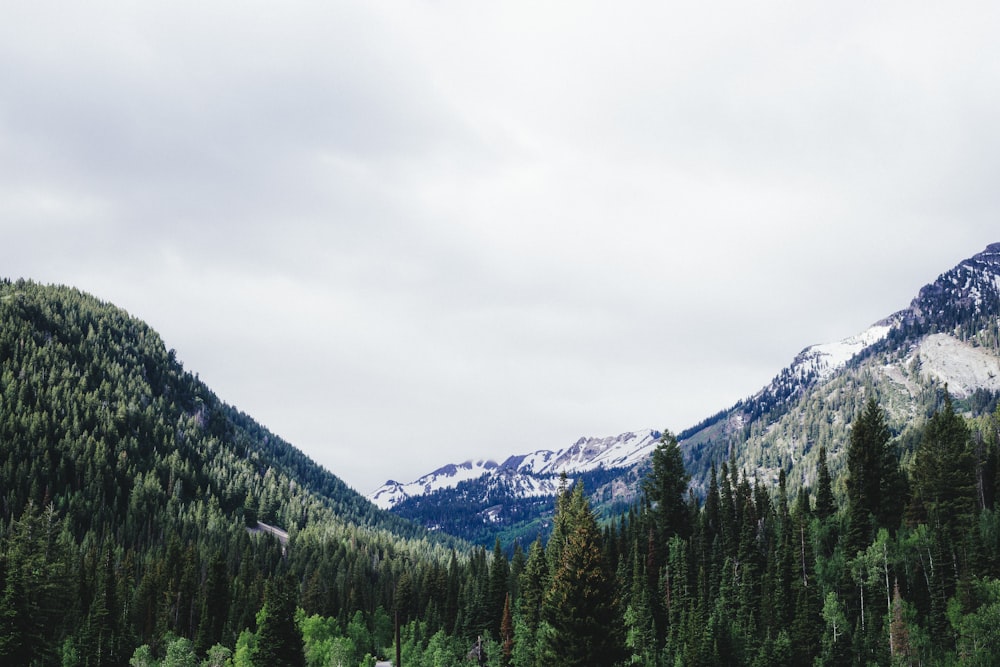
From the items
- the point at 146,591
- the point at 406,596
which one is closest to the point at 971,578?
the point at 406,596

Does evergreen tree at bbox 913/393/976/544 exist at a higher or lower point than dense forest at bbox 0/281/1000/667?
higher

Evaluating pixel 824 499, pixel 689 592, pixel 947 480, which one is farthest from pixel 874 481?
pixel 689 592

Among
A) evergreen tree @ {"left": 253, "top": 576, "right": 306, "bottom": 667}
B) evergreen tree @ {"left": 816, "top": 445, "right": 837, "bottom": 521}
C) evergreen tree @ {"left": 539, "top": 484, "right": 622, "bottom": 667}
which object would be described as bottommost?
evergreen tree @ {"left": 253, "top": 576, "right": 306, "bottom": 667}

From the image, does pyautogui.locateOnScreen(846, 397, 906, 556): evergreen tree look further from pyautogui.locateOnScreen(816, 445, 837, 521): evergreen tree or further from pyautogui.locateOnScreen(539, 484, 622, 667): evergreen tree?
pyautogui.locateOnScreen(539, 484, 622, 667): evergreen tree

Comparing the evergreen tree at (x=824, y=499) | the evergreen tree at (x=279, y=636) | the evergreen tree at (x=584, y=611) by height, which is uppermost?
the evergreen tree at (x=824, y=499)

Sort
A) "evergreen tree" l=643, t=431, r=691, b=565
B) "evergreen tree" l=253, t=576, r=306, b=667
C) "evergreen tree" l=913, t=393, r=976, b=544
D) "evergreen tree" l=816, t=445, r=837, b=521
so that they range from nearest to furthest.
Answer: "evergreen tree" l=253, t=576, r=306, b=667 → "evergreen tree" l=913, t=393, r=976, b=544 → "evergreen tree" l=816, t=445, r=837, b=521 → "evergreen tree" l=643, t=431, r=691, b=565

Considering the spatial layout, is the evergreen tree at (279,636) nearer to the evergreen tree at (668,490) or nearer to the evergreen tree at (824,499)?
the evergreen tree at (668,490)

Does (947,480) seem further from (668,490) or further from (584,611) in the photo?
(584,611)

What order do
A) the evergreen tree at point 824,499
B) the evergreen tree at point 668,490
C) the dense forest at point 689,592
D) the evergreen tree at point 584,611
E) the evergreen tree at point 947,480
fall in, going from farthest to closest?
1. the evergreen tree at point 668,490
2. the evergreen tree at point 824,499
3. the evergreen tree at point 947,480
4. the dense forest at point 689,592
5. the evergreen tree at point 584,611

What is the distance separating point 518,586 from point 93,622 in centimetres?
7579

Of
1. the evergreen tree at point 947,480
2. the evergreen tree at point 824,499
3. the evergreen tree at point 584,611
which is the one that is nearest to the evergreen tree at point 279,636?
the evergreen tree at point 584,611

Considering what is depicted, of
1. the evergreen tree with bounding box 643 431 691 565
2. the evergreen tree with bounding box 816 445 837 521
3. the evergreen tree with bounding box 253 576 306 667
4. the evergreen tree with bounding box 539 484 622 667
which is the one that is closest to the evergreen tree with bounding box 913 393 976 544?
the evergreen tree with bounding box 816 445 837 521

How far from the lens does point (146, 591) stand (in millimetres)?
141875

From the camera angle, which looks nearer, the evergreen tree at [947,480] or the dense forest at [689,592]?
the dense forest at [689,592]
